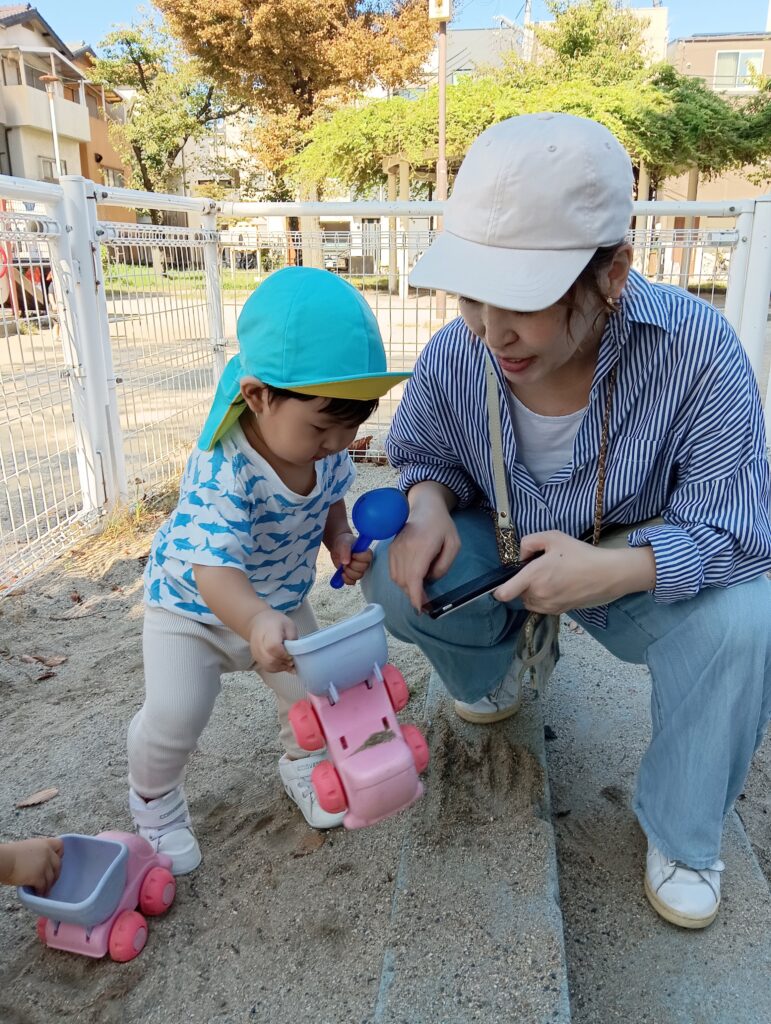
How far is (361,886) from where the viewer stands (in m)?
1.50

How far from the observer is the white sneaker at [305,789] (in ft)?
5.43

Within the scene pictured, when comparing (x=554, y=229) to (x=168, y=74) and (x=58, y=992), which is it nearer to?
(x=58, y=992)

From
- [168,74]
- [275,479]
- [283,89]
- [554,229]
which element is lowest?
[275,479]

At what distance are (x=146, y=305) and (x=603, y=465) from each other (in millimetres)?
2709

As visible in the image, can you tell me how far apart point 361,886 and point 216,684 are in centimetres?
46

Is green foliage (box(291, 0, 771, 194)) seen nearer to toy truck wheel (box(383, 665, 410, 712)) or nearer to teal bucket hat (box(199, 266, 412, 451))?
teal bucket hat (box(199, 266, 412, 451))

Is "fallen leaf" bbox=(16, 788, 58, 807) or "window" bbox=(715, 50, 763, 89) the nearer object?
"fallen leaf" bbox=(16, 788, 58, 807)

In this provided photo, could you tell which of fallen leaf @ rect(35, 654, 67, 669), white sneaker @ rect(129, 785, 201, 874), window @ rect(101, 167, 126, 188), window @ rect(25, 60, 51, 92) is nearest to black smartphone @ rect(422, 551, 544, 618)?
white sneaker @ rect(129, 785, 201, 874)

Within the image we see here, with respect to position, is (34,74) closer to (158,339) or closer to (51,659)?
(158,339)

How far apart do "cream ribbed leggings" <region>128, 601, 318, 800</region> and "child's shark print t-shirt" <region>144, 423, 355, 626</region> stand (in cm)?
4

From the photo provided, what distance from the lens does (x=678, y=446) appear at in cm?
147

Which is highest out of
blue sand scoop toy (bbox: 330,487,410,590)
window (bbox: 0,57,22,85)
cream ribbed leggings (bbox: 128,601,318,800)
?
window (bbox: 0,57,22,85)

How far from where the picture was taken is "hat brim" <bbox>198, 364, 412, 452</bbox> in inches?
52.9

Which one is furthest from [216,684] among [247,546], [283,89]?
[283,89]
